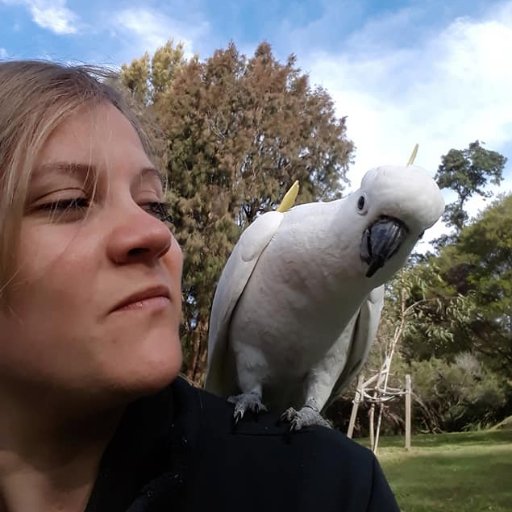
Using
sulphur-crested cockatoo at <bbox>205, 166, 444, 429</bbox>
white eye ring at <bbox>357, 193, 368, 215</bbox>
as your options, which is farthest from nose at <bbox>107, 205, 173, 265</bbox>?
white eye ring at <bbox>357, 193, 368, 215</bbox>

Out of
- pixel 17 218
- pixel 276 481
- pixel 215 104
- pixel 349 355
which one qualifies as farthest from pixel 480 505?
pixel 215 104

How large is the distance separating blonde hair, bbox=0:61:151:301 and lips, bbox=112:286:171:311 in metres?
0.12

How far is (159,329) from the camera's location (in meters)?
0.67

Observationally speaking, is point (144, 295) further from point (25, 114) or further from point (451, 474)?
point (451, 474)

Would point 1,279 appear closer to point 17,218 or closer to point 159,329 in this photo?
point 17,218

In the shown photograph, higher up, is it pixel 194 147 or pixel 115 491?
pixel 194 147

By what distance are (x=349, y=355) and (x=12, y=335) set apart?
110cm

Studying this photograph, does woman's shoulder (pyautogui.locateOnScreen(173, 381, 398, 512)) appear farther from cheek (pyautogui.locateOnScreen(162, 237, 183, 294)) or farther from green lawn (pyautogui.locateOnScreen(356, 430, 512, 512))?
green lawn (pyautogui.locateOnScreen(356, 430, 512, 512))

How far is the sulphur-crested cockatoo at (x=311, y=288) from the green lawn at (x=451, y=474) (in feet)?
13.8

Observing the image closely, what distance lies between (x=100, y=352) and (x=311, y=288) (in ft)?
2.57

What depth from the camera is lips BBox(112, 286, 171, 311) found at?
25.9 inches

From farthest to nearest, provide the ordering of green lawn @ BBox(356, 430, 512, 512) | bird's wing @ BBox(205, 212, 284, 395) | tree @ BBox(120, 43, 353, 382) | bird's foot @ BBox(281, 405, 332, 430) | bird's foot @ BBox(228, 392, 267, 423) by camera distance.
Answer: tree @ BBox(120, 43, 353, 382), green lawn @ BBox(356, 430, 512, 512), bird's wing @ BBox(205, 212, 284, 395), bird's foot @ BBox(228, 392, 267, 423), bird's foot @ BBox(281, 405, 332, 430)

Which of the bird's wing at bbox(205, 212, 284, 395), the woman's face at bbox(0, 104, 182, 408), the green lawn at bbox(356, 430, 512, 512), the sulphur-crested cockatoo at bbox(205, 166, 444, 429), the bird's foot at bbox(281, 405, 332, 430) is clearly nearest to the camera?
the woman's face at bbox(0, 104, 182, 408)

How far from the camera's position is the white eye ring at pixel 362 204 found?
1.33 metres
